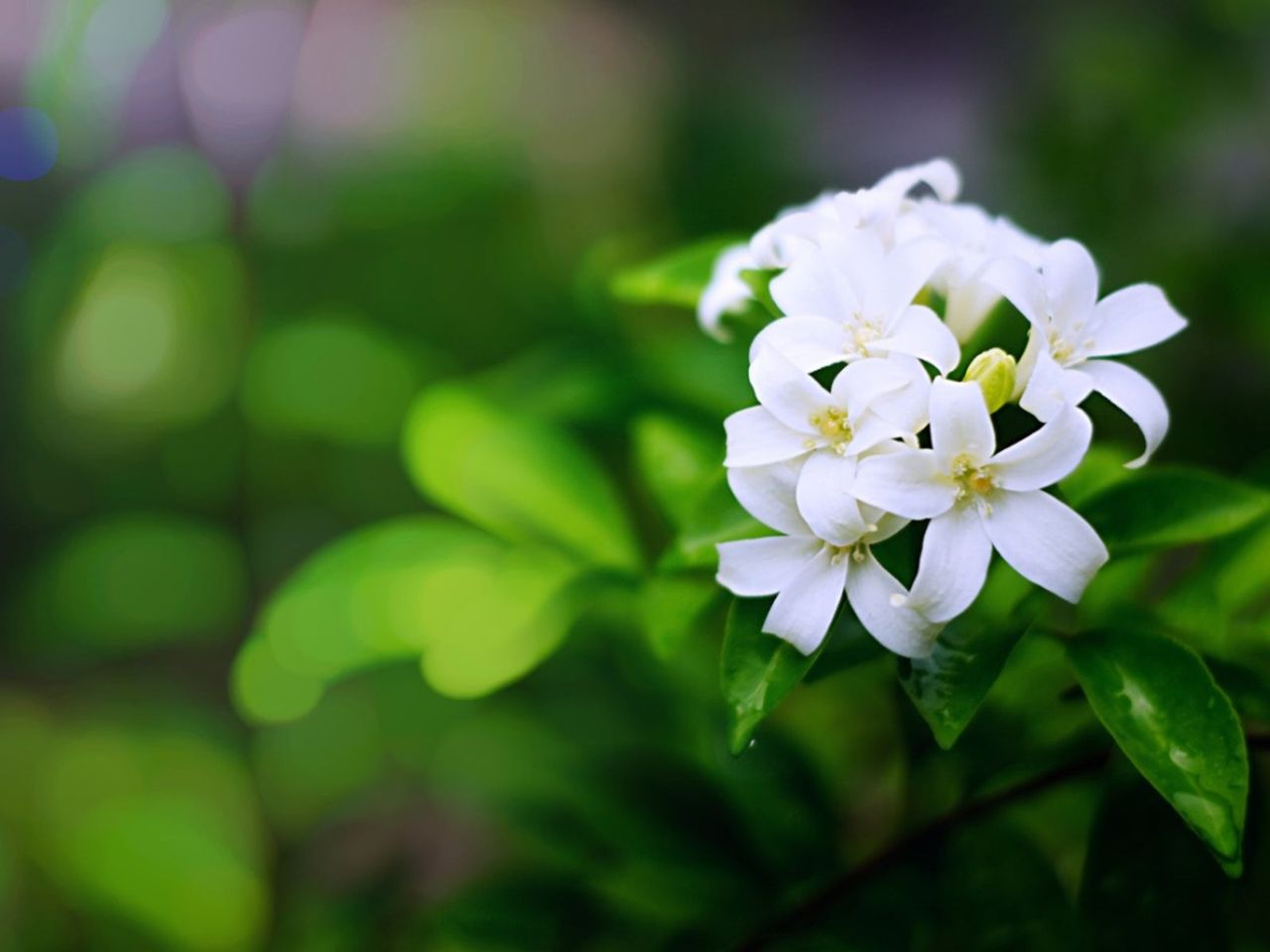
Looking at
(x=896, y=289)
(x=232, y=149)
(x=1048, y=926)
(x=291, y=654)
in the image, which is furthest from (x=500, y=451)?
(x=232, y=149)

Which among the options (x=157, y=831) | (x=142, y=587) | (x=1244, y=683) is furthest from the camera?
(x=142, y=587)

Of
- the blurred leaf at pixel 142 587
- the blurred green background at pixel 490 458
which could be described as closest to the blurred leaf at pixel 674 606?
the blurred green background at pixel 490 458

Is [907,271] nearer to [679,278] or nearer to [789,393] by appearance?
[789,393]

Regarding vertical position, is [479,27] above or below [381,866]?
above

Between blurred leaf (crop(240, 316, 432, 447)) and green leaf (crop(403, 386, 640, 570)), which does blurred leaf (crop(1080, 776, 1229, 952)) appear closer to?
green leaf (crop(403, 386, 640, 570))

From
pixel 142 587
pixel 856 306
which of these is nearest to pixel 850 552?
pixel 856 306

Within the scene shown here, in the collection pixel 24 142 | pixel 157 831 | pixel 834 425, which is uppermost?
pixel 834 425

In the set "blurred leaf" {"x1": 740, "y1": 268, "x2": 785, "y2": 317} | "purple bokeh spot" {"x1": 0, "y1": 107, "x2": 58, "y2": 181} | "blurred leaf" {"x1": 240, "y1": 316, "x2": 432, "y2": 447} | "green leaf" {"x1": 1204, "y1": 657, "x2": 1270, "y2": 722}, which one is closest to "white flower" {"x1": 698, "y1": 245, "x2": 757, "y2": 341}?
"blurred leaf" {"x1": 740, "y1": 268, "x2": 785, "y2": 317}

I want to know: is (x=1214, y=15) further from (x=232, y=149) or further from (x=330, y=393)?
(x=232, y=149)
